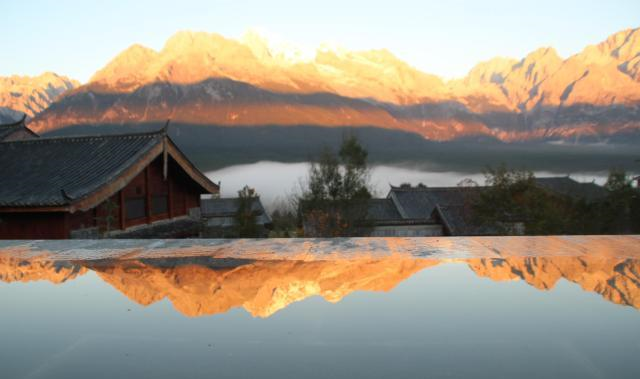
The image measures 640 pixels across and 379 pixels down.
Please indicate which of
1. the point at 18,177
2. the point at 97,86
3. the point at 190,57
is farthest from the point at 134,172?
the point at 190,57

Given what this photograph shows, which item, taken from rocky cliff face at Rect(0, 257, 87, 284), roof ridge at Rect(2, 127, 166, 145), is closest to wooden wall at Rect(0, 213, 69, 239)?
roof ridge at Rect(2, 127, 166, 145)

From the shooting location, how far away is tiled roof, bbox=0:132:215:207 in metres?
10.8

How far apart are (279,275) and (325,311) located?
576 mm

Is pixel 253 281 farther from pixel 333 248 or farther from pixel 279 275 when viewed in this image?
pixel 333 248

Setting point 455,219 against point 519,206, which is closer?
point 519,206

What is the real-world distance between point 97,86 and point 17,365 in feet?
340

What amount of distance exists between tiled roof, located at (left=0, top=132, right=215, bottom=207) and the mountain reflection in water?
8.00 metres

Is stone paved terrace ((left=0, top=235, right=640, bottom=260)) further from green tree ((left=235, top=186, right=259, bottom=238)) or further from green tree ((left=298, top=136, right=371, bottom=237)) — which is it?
green tree ((left=235, top=186, right=259, bottom=238))

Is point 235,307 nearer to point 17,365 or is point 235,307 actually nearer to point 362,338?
point 362,338

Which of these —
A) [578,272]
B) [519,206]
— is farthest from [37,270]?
[519,206]

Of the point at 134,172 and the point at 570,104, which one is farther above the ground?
the point at 570,104

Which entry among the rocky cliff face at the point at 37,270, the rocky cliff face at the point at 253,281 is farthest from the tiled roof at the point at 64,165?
the rocky cliff face at the point at 253,281

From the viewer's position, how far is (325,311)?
6.91ft

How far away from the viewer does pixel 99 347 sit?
177cm
